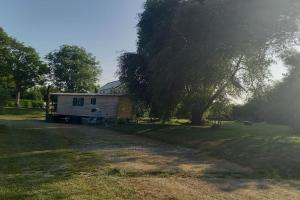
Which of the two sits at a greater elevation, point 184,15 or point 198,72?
point 184,15

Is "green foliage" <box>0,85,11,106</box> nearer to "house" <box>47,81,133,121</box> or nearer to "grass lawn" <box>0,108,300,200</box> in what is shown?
"grass lawn" <box>0,108,300,200</box>

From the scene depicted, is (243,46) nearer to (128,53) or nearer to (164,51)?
(164,51)

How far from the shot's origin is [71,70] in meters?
64.4

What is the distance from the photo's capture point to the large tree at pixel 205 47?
729 inches

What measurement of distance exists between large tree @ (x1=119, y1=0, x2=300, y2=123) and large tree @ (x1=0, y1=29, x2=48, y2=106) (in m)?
28.5

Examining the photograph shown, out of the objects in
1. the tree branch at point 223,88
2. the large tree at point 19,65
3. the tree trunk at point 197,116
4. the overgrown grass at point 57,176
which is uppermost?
the large tree at point 19,65

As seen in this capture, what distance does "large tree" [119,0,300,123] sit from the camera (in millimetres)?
18516

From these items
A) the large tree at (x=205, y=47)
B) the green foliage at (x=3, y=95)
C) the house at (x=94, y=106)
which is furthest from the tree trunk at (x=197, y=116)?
the green foliage at (x=3, y=95)

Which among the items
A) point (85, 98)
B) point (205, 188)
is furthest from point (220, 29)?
point (85, 98)

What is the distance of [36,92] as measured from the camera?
67.1 m

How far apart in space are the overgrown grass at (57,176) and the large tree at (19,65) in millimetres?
43706

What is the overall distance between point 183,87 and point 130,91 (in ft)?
22.2

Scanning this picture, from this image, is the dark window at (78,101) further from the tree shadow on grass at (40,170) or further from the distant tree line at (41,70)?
the tree shadow on grass at (40,170)

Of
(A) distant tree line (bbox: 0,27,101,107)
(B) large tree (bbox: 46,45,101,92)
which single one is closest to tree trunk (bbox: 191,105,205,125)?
(A) distant tree line (bbox: 0,27,101,107)
